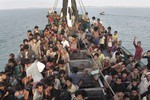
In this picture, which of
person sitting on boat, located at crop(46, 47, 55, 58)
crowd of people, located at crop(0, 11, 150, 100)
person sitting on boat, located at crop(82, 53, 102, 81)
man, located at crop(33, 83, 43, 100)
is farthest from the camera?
person sitting on boat, located at crop(46, 47, 55, 58)

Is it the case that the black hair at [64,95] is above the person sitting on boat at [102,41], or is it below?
below

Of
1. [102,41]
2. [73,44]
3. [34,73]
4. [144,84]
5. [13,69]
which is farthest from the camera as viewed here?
[102,41]

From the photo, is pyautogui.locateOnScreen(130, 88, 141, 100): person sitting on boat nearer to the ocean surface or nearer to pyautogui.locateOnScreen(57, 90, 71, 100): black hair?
pyautogui.locateOnScreen(57, 90, 71, 100): black hair

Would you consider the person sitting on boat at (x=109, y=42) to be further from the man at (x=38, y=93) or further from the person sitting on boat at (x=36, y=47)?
the man at (x=38, y=93)

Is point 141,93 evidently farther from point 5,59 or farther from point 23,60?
point 5,59

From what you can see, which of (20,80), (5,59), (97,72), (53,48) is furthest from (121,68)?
(5,59)

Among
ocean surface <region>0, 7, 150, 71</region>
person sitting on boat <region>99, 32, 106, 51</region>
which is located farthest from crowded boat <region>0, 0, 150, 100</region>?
ocean surface <region>0, 7, 150, 71</region>

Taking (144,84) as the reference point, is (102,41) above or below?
above

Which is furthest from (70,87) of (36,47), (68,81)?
(36,47)

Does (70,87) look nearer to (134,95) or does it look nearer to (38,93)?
(38,93)

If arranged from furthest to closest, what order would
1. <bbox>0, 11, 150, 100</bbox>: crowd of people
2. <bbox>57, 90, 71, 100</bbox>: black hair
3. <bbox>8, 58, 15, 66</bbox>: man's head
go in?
<bbox>8, 58, 15, 66</bbox>: man's head, <bbox>0, 11, 150, 100</bbox>: crowd of people, <bbox>57, 90, 71, 100</bbox>: black hair

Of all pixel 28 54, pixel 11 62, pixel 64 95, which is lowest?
pixel 64 95

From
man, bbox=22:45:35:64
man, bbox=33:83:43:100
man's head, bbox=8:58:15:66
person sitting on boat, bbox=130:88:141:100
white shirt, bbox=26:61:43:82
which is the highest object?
man, bbox=22:45:35:64

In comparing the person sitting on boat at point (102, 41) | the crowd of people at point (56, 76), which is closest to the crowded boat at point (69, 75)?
the crowd of people at point (56, 76)
